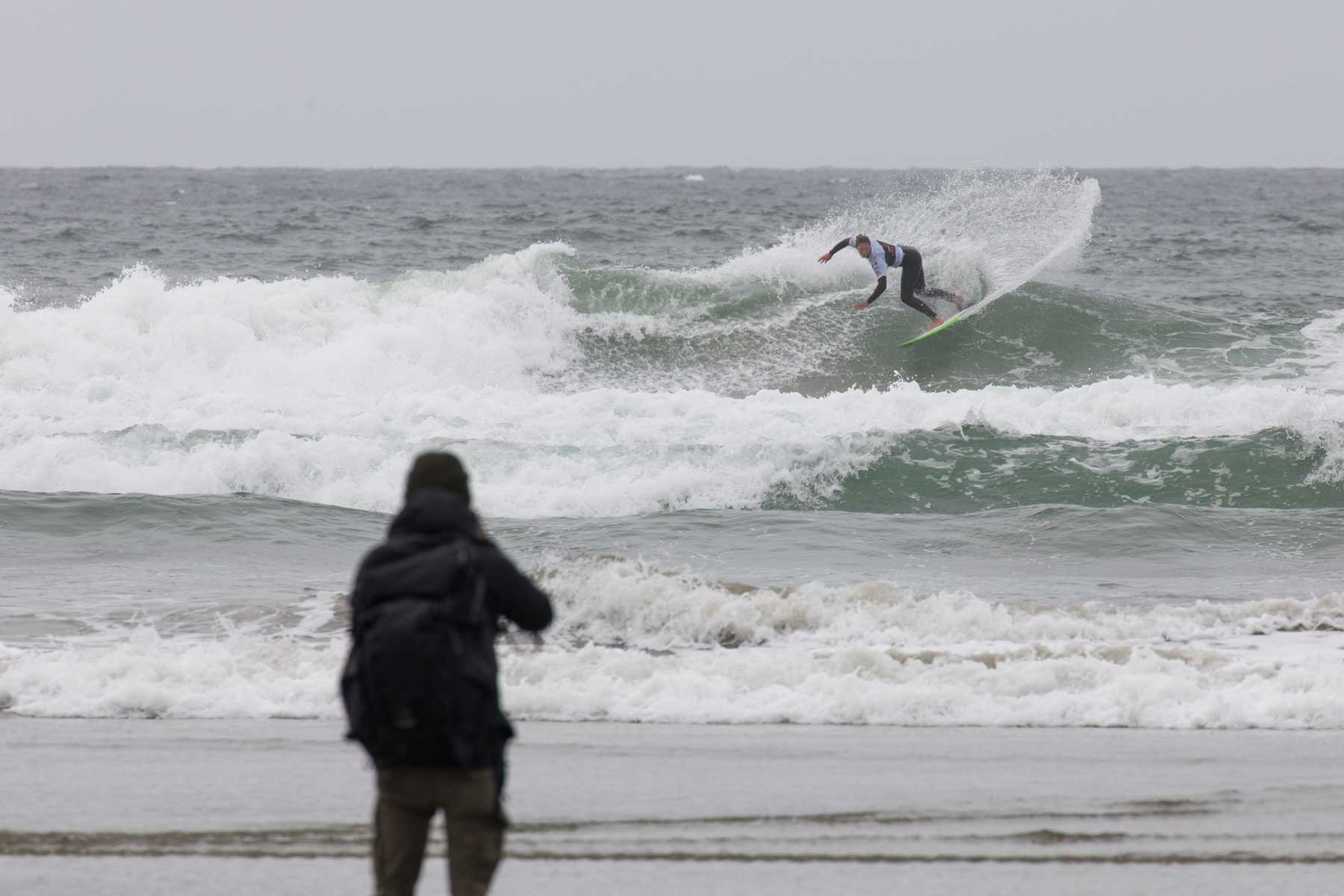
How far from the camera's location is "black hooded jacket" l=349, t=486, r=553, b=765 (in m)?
3.26

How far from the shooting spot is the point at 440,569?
326 cm

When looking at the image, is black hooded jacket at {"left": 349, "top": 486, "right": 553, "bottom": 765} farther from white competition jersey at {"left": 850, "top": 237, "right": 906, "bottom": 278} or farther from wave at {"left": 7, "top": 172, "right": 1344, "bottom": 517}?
white competition jersey at {"left": 850, "top": 237, "right": 906, "bottom": 278}

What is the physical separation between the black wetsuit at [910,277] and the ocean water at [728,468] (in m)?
0.90

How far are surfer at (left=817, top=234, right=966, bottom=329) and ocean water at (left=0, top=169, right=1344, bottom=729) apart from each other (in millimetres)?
731

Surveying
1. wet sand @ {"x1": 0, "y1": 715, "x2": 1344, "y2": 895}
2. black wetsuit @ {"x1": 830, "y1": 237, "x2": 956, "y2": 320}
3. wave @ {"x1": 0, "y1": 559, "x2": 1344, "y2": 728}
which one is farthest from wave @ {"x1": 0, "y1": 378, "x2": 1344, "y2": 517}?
wet sand @ {"x1": 0, "y1": 715, "x2": 1344, "y2": 895}

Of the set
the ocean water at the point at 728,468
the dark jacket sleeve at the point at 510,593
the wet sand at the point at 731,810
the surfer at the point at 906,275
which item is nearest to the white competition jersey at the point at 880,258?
the surfer at the point at 906,275

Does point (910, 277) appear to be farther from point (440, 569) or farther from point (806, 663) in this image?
point (440, 569)

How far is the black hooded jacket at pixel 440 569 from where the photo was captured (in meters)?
3.26

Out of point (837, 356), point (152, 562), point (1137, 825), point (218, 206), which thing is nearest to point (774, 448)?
point (152, 562)

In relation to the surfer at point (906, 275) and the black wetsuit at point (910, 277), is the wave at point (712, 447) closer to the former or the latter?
the surfer at point (906, 275)

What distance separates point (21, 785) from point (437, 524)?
296 cm

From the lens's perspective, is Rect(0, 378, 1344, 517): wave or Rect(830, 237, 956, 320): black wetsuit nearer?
Rect(0, 378, 1344, 517): wave

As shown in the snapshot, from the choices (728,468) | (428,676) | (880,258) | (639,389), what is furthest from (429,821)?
(880,258)

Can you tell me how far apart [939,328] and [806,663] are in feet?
48.8
